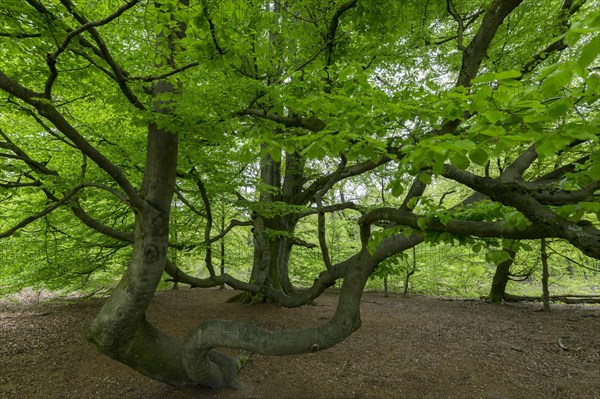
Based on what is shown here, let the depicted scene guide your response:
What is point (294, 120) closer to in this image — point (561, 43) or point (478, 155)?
point (478, 155)

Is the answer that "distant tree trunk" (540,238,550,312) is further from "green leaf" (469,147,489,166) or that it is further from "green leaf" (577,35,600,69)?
"green leaf" (577,35,600,69)

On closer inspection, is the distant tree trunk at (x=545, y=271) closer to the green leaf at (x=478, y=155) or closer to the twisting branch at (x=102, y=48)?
the green leaf at (x=478, y=155)

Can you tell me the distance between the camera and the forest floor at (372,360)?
445 cm

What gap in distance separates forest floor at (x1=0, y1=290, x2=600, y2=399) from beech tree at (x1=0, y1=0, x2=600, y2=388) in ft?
4.24

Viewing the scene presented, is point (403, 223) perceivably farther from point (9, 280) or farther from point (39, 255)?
point (9, 280)

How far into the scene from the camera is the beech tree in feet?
5.95

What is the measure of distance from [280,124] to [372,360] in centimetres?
444

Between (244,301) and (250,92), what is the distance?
23.3 feet

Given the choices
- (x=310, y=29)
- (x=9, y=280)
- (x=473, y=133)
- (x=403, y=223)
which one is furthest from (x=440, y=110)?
(x=9, y=280)

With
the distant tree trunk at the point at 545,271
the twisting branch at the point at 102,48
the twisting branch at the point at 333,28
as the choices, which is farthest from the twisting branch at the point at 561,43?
the twisting branch at the point at 102,48

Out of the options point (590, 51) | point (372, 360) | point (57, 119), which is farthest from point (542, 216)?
point (372, 360)

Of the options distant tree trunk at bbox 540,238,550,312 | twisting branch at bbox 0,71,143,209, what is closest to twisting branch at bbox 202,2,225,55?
twisting branch at bbox 0,71,143,209

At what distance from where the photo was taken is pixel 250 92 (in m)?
3.82

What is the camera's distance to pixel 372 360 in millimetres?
5605
